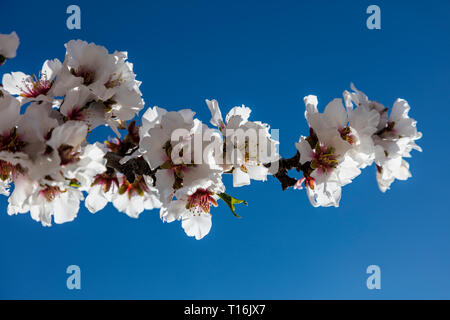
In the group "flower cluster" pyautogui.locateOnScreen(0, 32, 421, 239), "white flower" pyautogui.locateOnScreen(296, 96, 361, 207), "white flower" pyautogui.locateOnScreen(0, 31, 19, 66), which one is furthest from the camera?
"white flower" pyautogui.locateOnScreen(296, 96, 361, 207)

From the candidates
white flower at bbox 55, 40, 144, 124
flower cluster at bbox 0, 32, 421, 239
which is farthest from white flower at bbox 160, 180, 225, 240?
white flower at bbox 55, 40, 144, 124

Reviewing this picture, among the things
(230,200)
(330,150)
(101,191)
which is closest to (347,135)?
(330,150)

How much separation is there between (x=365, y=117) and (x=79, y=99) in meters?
1.07

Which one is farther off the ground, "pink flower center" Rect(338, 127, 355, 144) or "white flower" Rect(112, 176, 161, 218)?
"pink flower center" Rect(338, 127, 355, 144)

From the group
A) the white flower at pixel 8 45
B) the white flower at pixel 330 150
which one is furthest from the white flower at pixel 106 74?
the white flower at pixel 330 150

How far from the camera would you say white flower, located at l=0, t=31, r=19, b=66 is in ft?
3.77

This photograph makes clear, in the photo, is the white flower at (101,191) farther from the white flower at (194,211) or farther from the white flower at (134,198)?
the white flower at (194,211)

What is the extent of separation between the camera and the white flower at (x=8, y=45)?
45.2 inches

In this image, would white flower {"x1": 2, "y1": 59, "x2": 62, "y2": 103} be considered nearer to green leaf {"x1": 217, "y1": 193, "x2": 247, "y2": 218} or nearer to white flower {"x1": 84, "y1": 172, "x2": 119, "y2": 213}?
white flower {"x1": 84, "y1": 172, "x2": 119, "y2": 213}

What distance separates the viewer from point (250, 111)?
4.95 ft

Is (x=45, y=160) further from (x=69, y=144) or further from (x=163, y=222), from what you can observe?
(x=163, y=222)

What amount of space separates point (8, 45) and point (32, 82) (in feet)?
0.69

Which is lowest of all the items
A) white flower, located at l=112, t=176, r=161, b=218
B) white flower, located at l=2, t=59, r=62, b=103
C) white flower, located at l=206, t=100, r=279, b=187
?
white flower, located at l=112, t=176, r=161, b=218

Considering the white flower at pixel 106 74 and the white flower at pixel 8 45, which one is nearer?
the white flower at pixel 8 45
